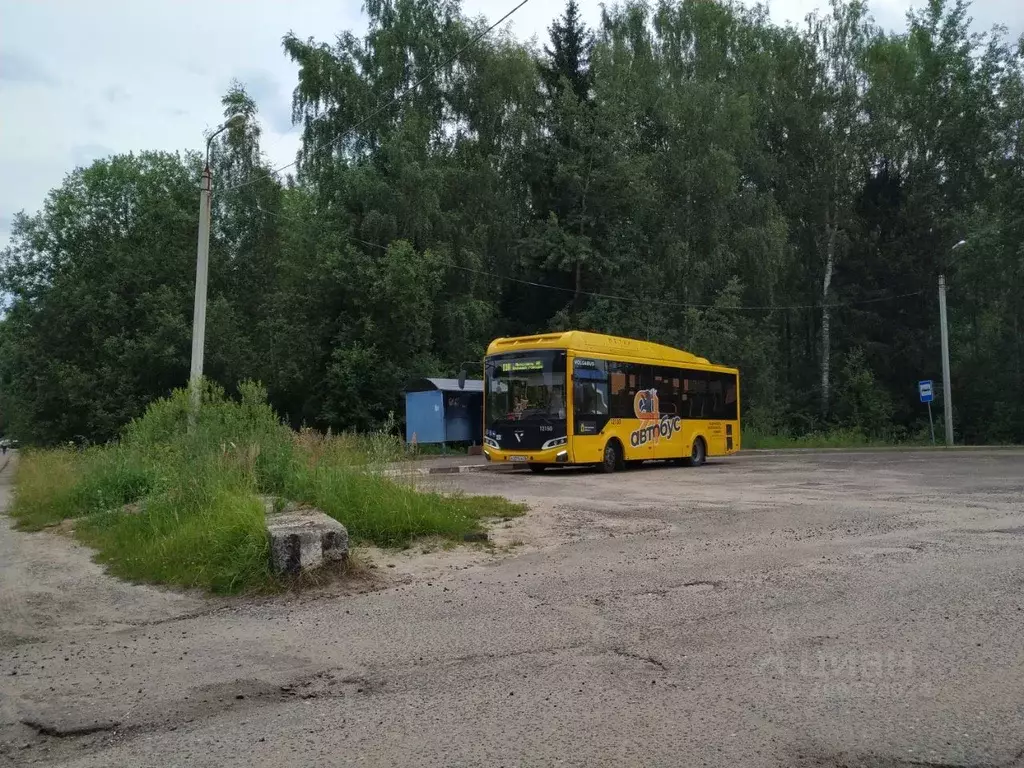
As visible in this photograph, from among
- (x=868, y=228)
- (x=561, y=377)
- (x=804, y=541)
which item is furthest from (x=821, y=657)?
(x=868, y=228)

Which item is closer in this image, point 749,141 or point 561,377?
point 561,377

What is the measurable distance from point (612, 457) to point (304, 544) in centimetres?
1433

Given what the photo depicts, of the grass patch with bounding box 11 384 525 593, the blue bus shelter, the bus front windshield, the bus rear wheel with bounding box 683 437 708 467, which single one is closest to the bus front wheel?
the bus front windshield

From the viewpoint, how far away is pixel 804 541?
9711 millimetres

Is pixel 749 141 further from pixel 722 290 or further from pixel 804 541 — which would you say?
pixel 804 541

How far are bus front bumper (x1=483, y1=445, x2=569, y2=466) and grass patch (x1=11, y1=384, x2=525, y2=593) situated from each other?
6.83m

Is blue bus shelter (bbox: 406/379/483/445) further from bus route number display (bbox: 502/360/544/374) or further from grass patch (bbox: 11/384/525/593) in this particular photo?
grass patch (bbox: 11/384/525/593)

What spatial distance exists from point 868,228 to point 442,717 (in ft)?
149

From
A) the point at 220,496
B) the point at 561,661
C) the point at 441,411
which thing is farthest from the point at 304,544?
the point at 441,411

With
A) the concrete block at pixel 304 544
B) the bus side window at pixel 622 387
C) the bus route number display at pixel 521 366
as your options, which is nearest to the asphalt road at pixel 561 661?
the concrete block at pixel 304 544

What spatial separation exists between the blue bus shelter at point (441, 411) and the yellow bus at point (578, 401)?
6.07 m

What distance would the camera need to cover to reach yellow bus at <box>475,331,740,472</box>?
20.0 m

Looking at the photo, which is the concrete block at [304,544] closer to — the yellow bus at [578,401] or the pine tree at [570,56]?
the yellow bus at [578,401]

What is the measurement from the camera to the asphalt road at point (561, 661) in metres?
4.12
